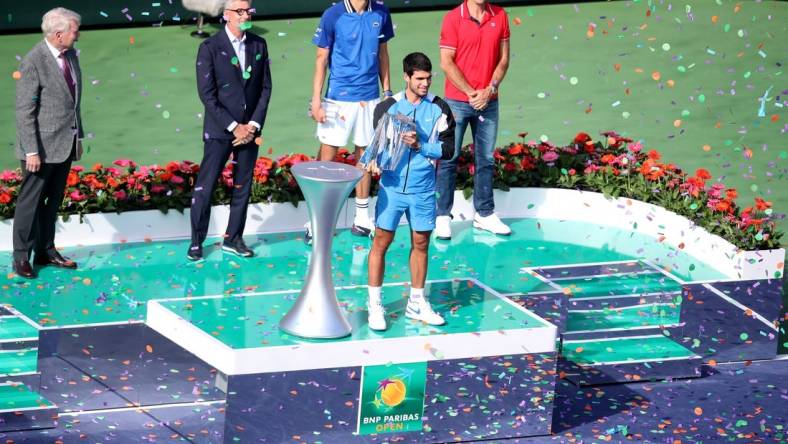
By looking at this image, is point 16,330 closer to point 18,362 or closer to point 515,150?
point 18,362

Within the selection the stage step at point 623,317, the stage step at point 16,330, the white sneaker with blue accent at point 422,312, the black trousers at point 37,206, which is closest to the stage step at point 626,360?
the stage step at point 623,317

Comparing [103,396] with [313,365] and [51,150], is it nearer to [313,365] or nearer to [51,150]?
[313,365]

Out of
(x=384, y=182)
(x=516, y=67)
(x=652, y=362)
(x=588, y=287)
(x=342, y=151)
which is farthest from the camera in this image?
(x=516, y=67)

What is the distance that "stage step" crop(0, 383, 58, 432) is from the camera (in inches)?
Answer: 303

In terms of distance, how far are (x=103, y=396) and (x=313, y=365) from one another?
133cm

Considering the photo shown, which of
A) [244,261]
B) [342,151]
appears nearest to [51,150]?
[244,261]

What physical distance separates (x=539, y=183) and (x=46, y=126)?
3951mm

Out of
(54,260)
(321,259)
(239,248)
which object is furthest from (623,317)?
(54,260)

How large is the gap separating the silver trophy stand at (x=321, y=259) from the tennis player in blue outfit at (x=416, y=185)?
233 mm

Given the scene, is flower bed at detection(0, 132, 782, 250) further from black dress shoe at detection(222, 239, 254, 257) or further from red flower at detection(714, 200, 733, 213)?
black dress shoe at detection(222, 239, 254, 257)

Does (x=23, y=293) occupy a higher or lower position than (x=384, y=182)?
lower

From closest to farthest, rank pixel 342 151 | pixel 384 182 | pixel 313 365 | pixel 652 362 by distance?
pixel 313 365
pixel 384 182
pixel 652 362
pixel 342 151

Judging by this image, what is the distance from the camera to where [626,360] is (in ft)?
29.4

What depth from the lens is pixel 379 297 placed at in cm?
796
